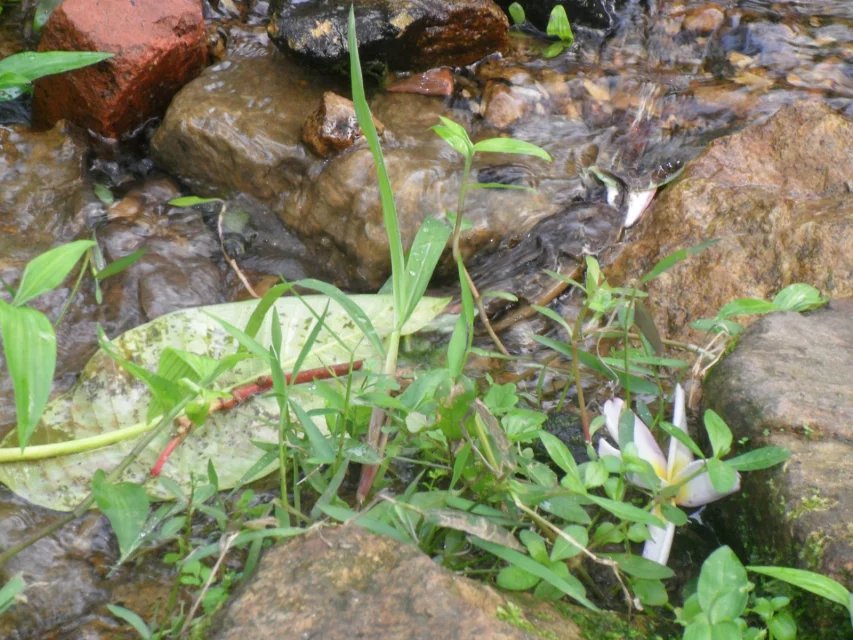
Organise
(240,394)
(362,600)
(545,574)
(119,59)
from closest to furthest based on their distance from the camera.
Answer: (362,600)
(545,574)
(240,394)
(119,59)

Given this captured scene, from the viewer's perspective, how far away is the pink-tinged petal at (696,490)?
5.98 ft

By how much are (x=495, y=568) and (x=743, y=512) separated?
54cm

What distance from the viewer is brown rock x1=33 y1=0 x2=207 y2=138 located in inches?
135

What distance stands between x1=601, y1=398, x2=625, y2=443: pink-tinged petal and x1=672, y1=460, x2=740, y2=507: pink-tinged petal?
0.16 m

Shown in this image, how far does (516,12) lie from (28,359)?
3.20 metres

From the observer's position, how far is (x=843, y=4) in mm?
4336

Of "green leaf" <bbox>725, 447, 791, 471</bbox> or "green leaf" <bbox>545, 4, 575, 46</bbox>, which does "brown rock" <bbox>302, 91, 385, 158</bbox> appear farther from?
"green leaf" <bbox>725, 447, 791, 471</bbox>

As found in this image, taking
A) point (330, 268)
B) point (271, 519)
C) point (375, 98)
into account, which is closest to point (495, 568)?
point (271, 519)

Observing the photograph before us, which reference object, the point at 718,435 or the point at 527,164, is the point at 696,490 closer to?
the point at 718,435

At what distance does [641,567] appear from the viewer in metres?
1.65

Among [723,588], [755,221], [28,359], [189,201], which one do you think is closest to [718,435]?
[723,588]

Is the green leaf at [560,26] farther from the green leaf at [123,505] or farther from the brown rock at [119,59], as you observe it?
the green leaf at [123,505]

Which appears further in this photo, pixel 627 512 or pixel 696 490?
pixel 696 490

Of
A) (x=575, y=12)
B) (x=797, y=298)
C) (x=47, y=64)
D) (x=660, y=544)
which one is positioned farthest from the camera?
(x=575, y=12)
